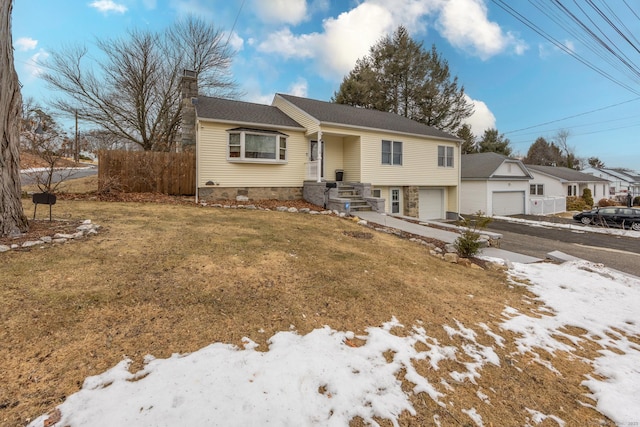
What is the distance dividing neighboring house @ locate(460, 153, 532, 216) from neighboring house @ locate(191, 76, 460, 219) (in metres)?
5.34

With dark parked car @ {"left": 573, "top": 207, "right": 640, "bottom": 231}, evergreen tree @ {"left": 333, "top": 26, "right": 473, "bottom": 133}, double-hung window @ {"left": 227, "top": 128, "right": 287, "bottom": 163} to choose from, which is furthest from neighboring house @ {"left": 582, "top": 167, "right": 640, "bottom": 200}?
double-hung window @ {"left": 227, "top": 128, "right": 287, "bottom": 163}

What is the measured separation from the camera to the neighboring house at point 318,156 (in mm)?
11484

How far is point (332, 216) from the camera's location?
10.2m

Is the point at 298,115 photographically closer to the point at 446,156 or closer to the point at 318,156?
the point at 318,156

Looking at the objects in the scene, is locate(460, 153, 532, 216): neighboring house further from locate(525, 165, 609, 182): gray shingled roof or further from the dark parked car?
locate(525, 165, 609, 182): gray shingled roof

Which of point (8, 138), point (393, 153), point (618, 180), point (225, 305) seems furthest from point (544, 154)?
point (8, 138)

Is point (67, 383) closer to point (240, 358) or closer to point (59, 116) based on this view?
point (240, 358)

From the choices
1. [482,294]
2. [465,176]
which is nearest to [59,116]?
[482,294]

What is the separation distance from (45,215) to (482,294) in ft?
30.0

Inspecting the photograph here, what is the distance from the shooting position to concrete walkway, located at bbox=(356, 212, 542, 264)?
739cm

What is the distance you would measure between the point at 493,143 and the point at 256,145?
1284 inches

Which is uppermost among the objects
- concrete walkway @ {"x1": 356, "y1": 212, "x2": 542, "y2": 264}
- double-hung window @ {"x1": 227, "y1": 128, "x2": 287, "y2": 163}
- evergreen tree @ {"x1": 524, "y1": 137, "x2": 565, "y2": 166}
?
evergreen tree @ {"x1": 524, "y1": 137, "x2": 565, "y2": 166}

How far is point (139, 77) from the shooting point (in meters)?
18.5

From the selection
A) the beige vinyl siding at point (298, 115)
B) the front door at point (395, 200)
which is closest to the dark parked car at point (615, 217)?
the front door at point (395, 200)
